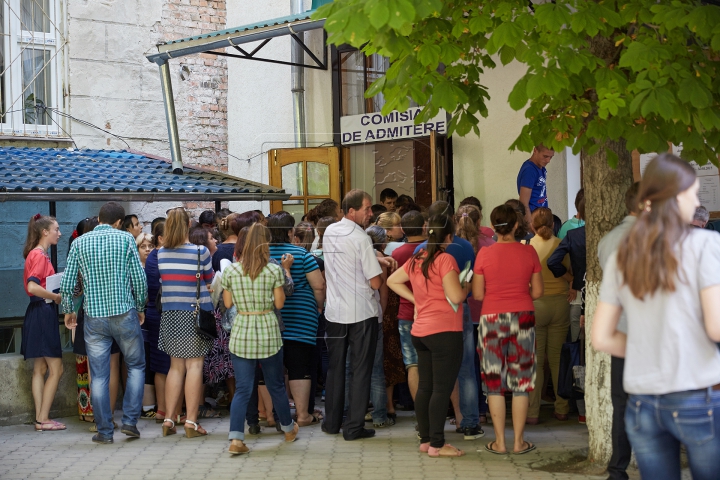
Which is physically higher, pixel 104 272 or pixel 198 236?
pixel 198 236

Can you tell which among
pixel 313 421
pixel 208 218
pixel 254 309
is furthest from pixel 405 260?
pixel 208 218

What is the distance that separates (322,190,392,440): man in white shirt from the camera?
24.4ft

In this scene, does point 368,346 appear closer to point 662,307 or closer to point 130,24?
point 662,307

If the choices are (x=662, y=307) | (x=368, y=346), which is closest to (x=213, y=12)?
(x=368, y=346)

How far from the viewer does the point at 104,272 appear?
25.1ft

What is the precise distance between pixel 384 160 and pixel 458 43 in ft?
24.4

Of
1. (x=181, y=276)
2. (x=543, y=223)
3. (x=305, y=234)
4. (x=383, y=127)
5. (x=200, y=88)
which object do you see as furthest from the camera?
(x=200, y=88)

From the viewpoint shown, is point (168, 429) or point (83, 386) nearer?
point (168, 429)

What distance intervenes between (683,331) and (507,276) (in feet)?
10.7

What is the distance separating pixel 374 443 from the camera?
7461 mm

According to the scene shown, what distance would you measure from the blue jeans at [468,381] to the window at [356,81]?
6.96 metres

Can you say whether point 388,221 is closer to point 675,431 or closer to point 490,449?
point 490,449

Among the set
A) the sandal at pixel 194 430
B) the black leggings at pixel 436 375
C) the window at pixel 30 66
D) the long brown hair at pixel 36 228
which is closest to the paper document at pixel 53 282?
the long brown hair at pixel 36 228

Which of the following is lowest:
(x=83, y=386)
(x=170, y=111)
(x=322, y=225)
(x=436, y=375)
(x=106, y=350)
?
(x=83, y=386)
